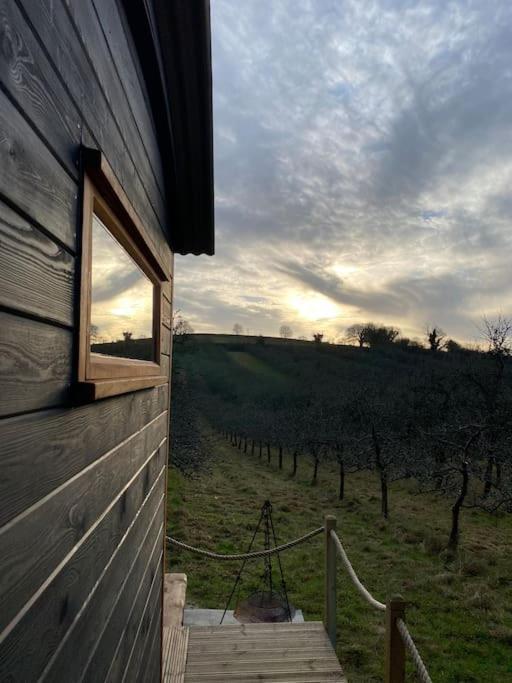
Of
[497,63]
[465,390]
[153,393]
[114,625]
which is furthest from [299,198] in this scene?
[114,625]

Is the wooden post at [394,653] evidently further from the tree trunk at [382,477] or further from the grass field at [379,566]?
the tree trunk at [382,477]

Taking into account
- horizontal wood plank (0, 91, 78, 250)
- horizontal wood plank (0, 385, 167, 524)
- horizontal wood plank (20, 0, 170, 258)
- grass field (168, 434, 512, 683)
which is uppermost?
horizontal wood plank (20, 0, 170, 258)

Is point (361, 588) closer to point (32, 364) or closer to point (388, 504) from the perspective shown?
point (32, 364)

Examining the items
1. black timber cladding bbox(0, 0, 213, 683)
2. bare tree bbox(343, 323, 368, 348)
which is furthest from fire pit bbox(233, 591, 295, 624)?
bare tree bbox(343, 323, 368, 348)

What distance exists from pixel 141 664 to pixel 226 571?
8.00m

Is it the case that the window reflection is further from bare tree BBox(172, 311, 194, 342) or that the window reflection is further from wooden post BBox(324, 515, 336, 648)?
bare tree BBox(172, 311, 194, 342)

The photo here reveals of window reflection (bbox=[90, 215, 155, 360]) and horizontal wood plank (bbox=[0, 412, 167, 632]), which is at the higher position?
window reflection (bbox=[90, 215, 155, 360])

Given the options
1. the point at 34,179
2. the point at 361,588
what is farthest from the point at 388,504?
the point at 34,179

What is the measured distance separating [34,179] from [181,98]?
2.19 m

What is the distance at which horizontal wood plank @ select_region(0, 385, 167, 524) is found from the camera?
78 centimetres

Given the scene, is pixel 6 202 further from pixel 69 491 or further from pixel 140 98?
pixel 140 98

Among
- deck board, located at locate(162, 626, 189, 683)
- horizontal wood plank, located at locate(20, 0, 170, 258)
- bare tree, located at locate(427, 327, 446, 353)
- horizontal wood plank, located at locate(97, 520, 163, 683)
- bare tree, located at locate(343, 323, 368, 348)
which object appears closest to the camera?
horizontal wood plank, located at locate(20, 0, 170, 258)

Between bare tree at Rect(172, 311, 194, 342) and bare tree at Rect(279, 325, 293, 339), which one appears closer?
bare tree at Rect(172, 311, 194, 342)

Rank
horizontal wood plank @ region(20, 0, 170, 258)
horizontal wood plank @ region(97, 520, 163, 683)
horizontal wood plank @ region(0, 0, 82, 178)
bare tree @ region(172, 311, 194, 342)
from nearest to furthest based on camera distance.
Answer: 1. horizontal wood plank @ region(0, 0, 82, 178)
2. horizontal wood plank @ region(20, 0, 170, 258)
3. horizontal wood plank @ region(97, 520, 163, 683)
4. bare tree @ region(172, 311, 194, 342)
